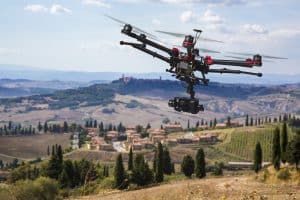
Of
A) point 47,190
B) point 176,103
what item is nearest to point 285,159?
point 47,190

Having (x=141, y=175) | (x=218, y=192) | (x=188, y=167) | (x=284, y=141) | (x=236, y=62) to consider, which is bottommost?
(x=188, y=167)

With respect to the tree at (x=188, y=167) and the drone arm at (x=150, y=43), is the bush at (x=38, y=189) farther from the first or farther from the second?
the tree at (x=188, y=167)

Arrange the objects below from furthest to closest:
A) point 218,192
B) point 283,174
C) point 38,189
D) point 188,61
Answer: point 283,174 < point 38,189 < point 218,192 < point 188,61

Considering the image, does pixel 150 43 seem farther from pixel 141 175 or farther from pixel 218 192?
pixel 141 175

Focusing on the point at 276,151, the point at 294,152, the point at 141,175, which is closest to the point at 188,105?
the point at 294,152

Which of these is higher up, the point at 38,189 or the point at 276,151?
the point at 276,151

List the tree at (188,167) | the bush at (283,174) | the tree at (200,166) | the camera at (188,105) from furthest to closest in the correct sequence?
the tree at (188,167)
the tree at (200,166)
the bush at (283,174)
the camera at (188,105)

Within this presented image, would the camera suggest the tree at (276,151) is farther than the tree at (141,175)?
No

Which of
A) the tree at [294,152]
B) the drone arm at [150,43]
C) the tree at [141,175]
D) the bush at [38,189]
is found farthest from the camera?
the tree at [141,175]

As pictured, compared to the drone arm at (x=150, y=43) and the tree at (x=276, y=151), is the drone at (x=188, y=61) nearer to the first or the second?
the drone arm at (x=150, y=43)

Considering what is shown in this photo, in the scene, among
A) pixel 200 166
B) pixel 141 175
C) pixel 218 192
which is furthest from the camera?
pixel 200 166

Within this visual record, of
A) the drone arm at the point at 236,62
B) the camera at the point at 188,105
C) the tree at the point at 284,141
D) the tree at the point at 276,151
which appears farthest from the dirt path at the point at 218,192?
the tree at the point at 284,141

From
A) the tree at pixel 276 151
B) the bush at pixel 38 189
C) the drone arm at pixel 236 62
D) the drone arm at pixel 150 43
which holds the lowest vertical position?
the bush at pixel 38 189

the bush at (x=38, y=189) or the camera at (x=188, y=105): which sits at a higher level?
the camera at (x=188, y=105)
